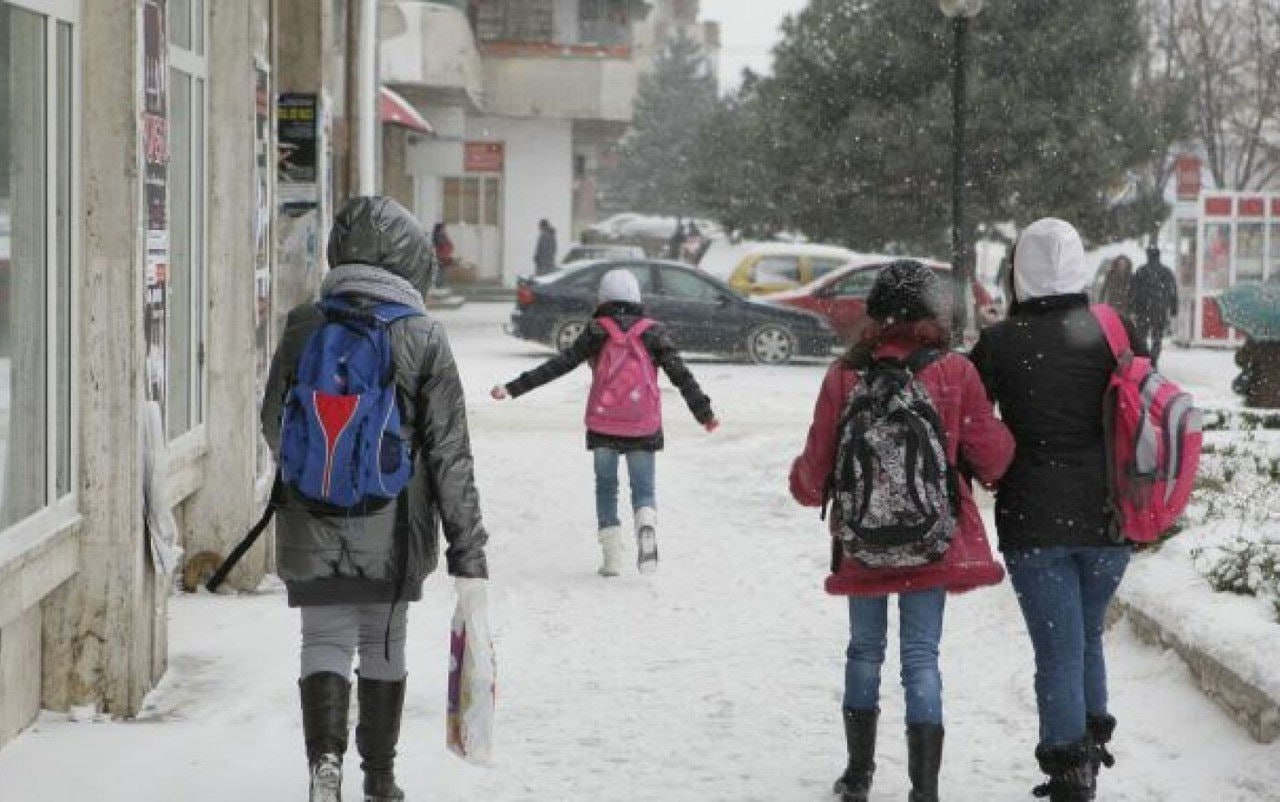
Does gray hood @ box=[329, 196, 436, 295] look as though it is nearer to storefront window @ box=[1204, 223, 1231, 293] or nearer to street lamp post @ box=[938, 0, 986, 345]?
street lamp post @ box=[938, 0, 986, 345]

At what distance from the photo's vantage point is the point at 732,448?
54.7 ft

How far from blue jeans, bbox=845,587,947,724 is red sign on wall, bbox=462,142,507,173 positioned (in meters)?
42.0

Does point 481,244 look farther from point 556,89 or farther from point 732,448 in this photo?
point 732,448

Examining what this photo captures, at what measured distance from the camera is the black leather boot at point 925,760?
5.98 meters

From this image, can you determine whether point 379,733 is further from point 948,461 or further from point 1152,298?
point 1152,298

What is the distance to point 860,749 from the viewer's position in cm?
621

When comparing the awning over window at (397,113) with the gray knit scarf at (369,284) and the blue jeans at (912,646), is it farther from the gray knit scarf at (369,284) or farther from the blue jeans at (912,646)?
the gray knit scarf at (369,284)

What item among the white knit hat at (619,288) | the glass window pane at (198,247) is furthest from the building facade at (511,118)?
the glass window pane at (198,247)

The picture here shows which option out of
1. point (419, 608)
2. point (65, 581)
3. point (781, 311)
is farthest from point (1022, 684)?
point (781, 311)

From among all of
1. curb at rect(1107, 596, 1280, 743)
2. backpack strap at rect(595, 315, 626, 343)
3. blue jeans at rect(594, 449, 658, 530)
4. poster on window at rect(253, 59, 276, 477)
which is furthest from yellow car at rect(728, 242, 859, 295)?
curb at rect(1107, 596, 1280, 743)

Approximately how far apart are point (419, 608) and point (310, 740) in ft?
12.8

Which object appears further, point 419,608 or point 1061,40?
point 1061,40

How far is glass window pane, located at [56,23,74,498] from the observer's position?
22.7 feet

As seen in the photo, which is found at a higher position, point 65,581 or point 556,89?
point 556,89
